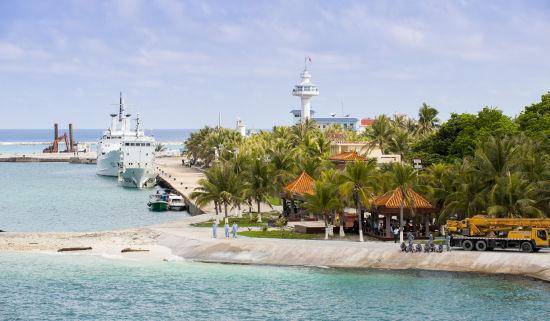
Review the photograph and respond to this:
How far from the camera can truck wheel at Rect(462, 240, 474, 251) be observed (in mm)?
62688

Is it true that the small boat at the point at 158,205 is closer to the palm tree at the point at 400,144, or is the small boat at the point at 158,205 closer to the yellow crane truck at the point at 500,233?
the palm tree at the point at 400,144

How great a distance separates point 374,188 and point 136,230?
23.0 m

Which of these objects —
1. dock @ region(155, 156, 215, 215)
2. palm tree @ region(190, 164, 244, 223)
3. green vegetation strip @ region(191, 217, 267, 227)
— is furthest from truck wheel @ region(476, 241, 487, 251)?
dock @ region(155, 156, 215, 215)

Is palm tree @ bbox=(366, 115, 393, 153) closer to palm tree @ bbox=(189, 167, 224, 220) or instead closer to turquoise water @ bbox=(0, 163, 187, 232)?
turquoise water @ bbox=(0, 163, 187, 232)

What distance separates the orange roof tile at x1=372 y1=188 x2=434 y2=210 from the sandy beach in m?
2.97

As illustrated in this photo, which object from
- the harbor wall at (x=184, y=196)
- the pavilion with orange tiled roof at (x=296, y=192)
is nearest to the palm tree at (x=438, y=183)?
the pavilion with orange tiled roof at (x=296, y=192)

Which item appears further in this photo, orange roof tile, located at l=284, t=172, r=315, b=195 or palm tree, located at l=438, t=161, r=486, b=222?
orange roof tile, located at l=284, t=172, r=315, b=195

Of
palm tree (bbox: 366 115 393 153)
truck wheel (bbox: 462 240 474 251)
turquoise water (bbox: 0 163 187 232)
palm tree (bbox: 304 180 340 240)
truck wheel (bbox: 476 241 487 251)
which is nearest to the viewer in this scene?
truck wheel (bbox: 476 241 487 251)

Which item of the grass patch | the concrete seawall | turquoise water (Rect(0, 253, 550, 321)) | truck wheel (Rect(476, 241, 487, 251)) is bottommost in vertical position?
turquoise water (Rect(0, 253, 550, 321))

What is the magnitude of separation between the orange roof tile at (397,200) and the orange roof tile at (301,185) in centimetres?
949

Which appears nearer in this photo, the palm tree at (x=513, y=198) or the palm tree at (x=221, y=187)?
the palm tree at (x=513, y=198)

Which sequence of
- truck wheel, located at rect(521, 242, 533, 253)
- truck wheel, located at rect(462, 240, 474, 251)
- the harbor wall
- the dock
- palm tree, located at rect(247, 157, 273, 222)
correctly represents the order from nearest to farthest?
1. truck wheel, located at rect(521, 242, 533, 253)
2. truck wheel, located at rect(462, 240, 474, 251)
3. palm tree, located at rect(247, 157, 273, 222)
4. the harbor wall
5. the dock

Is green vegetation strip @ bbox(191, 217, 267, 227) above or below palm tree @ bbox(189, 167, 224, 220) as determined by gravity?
below

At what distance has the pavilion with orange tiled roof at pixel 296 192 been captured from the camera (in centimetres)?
7843
